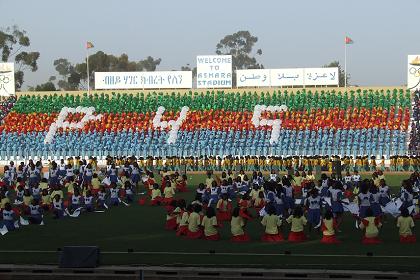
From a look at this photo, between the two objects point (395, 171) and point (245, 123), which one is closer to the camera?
point (395, 171)

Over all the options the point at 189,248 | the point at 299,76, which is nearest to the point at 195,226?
the point at 189,248

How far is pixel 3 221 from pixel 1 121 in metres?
38.0

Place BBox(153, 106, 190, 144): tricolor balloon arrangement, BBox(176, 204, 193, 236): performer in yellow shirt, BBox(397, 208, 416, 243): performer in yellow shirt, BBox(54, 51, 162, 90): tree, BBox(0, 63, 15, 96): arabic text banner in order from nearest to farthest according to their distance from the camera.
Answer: BBox(397, 208, 416, 243): performer in yellow shirt → BBox(176, 204, 193, 236): performer in yellow shirt → BBox(153, 106, 190, 144): tricolor balloon arrangement → BBox(0, 63, 15, 96): arabic text banner → BBox(54, 51, 162, 90): tree

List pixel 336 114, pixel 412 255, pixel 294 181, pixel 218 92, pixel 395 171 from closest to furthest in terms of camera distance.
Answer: pixel 412 255, pixel 294 181, pixel 395 171, pixel 336 114, pixel 218 92

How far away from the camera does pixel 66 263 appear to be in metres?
19.8

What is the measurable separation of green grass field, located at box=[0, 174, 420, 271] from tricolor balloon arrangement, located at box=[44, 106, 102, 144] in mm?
32123

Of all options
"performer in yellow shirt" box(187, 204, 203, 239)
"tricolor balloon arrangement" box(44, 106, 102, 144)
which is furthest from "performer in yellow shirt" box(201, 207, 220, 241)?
A: "tricolor balloon arrangement" box(44, 106, 102, 144)

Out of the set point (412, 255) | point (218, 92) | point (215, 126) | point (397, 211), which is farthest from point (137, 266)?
point (218, 92)

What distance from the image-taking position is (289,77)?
6762cm

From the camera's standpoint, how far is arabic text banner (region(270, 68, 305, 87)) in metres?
67.5

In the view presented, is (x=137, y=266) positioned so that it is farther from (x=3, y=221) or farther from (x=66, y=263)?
(x=3, y=221)

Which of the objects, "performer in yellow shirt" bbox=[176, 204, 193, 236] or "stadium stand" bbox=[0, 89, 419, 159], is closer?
"performer in yellow shirt" bbox=[176, 204, 193, 236]

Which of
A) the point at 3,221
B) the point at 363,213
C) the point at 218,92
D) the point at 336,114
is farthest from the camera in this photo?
the point at 218,92

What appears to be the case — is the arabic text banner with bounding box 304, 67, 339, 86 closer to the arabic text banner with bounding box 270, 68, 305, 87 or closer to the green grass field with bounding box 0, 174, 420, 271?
the arabic text banner with bounding box 270, 68, 305, 87
